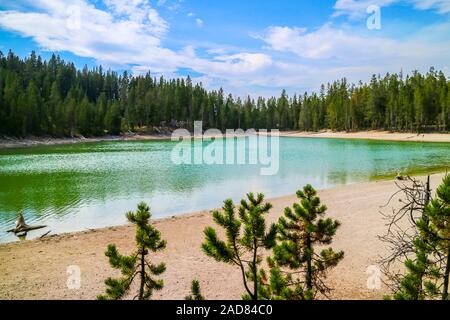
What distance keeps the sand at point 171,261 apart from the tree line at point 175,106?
65.2m

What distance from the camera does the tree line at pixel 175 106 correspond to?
8188cm

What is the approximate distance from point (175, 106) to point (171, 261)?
11135 centimetres

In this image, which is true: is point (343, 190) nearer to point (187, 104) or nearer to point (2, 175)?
point (2, 175)

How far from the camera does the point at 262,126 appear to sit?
150250mm

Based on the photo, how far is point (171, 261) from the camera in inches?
429

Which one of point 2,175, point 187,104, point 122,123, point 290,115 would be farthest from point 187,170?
point 290,115

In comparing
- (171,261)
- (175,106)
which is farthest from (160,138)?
(171,261)

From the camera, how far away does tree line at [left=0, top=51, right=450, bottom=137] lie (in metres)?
81.9

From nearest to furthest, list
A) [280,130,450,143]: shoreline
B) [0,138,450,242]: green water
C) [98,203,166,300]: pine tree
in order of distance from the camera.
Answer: [98,203,166,300]: pine tree → [0,138,450,242]: green water → [280,130,450,143]: shoreline

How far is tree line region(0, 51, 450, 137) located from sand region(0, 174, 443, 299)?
65182 mm

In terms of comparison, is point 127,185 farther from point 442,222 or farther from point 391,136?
point 391,136

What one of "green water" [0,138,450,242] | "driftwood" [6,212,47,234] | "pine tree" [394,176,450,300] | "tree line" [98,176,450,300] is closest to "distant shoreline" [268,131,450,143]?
"green water" [0,138,450,242]

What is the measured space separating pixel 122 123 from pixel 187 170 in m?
76.0

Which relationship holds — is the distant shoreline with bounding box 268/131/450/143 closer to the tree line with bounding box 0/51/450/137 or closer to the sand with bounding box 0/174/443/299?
the tree line with bounding box 0/51/450/137
